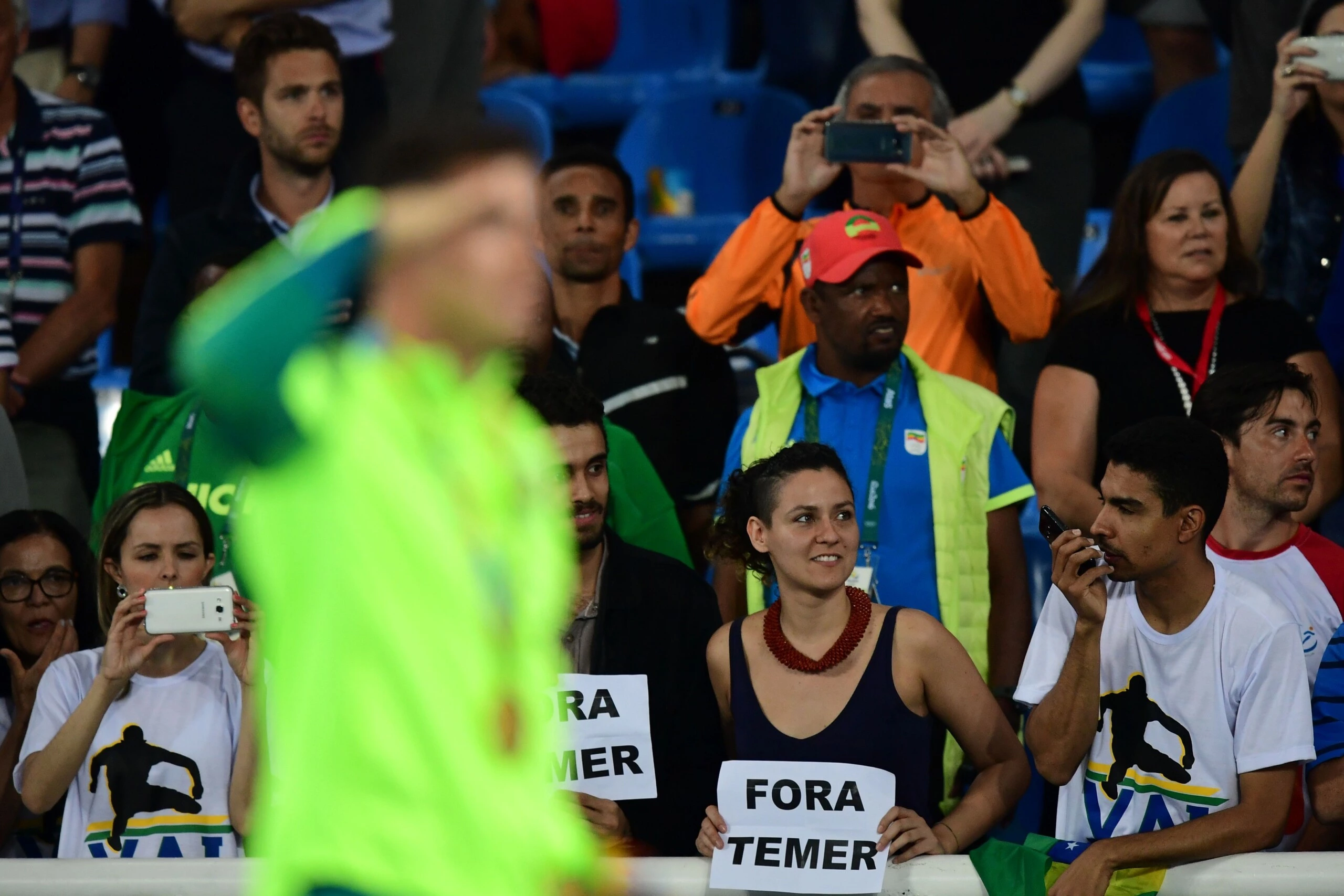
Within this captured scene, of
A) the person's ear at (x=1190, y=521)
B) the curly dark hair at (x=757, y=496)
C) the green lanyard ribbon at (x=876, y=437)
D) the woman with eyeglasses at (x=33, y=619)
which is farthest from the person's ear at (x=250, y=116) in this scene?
the person's ear at (x=1190, y=521)

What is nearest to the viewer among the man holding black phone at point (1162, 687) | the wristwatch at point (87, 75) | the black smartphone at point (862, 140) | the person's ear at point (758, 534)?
the man holding black phone at point (1162, 687)

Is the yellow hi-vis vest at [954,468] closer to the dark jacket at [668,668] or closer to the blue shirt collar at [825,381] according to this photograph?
the blue shirt collar at [825,381]

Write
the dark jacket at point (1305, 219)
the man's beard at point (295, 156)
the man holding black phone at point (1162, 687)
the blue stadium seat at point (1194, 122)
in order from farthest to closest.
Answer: the blue stadium seat at point (1194, 122) < the man's beard at point (295, 156) < the dark jacket at point (1305, 219) < the man holding black phone at point (1162, 687)

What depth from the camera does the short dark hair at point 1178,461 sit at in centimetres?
354

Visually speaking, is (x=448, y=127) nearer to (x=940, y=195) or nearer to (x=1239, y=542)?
(x=1239, y=542)

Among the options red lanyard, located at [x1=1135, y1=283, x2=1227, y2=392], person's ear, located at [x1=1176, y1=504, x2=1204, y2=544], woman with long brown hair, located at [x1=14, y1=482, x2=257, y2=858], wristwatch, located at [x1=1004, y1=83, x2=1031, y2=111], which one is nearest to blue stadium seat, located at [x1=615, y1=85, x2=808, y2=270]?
wristwatch, located at [x1=1004, y1=83, x2=1031, y2=111]

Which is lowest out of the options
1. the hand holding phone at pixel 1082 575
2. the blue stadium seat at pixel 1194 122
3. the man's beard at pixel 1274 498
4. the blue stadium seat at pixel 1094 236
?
the hand holding phone at pixel 1082 575

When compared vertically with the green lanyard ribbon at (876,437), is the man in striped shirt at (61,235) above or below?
above

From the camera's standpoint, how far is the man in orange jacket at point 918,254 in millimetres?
4613

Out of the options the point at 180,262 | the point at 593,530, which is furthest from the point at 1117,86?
the point at 593,530

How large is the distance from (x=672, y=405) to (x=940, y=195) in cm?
119

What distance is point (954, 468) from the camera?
13.8 feet

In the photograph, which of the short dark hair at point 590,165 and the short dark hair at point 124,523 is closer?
the short dark hair at point 124,523

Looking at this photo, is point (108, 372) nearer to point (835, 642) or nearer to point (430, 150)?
point (835, 642)
